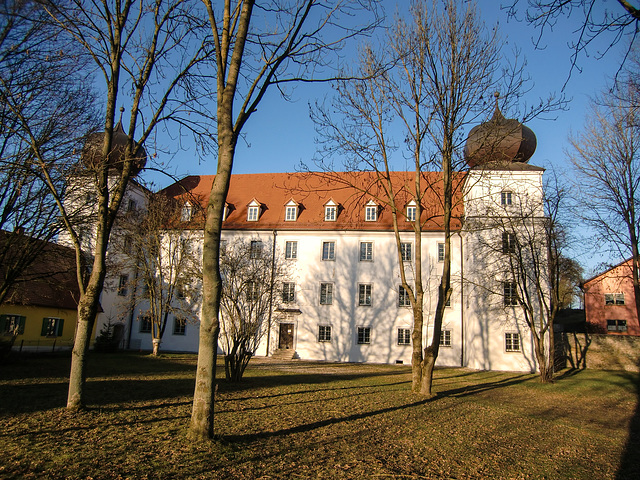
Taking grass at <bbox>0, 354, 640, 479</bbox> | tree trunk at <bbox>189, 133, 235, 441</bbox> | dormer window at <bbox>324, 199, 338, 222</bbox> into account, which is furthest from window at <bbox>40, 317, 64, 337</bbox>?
tree trunk at <bbox>189, 133, 235, 441</bbox>

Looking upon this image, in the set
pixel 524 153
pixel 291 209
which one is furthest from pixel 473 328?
pixel 291 209

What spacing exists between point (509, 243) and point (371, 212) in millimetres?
10236

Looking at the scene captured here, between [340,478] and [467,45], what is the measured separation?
40.8ft

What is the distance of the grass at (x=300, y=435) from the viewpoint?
5875 millimetres

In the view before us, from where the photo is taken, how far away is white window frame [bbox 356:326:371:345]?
3010cm

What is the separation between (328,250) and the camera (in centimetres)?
3141

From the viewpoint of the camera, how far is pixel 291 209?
108ft

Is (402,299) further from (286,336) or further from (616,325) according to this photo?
(616,325)

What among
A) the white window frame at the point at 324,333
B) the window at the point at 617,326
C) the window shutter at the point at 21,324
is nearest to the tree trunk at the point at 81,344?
the window shutter at the point at 21,324

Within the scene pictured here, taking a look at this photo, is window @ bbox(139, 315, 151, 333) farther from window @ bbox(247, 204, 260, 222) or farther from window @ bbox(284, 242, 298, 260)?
window @ bbox(284, 242, 298, 260)

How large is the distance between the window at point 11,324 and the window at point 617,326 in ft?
149

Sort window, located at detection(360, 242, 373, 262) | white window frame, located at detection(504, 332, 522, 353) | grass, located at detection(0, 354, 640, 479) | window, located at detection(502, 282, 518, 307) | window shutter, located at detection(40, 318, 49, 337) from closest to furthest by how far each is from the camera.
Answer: grass, located at detection(0, 354, 640, 479) < window shutter, located at detection(40, 318, 49, 337) < window, located at detection(502, 282, 518, 307) < white window frame, located at detection(504, 332, 522, 353) < window, located at detection(360, 242, 373, 262)

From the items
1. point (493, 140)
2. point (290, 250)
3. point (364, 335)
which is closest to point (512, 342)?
point (364, 335)

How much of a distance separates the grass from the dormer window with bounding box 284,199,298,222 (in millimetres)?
18156
